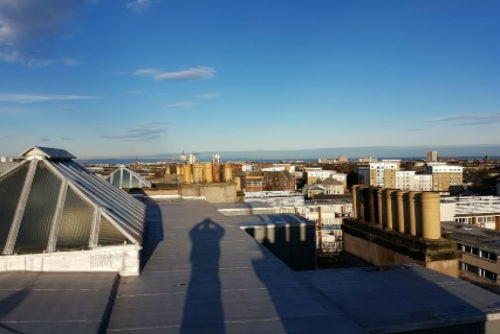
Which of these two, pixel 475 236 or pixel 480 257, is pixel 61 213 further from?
pixel 475 236

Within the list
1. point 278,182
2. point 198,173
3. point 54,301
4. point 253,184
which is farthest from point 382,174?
point 54,301

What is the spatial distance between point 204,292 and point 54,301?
7.84ft

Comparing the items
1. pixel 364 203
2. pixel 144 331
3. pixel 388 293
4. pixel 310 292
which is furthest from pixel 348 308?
pixel 364 203

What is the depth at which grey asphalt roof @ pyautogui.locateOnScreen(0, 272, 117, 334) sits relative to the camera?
527cm

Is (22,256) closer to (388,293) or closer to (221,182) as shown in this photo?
(388,293)

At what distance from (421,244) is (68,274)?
8027 mm

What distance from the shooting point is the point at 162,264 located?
9.02m

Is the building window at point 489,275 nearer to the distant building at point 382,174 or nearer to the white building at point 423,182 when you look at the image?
the distant building at point 382,174

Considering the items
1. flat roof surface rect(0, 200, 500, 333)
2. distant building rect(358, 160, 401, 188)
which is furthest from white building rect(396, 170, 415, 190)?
flat roof surface rect(0, 200, 500, 333)

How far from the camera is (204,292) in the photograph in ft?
23.2

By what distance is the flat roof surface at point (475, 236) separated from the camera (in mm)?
22516

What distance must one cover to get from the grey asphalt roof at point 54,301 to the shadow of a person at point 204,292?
1260mm

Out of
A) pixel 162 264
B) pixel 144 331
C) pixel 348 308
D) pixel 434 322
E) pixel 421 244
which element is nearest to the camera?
pixel 144 331

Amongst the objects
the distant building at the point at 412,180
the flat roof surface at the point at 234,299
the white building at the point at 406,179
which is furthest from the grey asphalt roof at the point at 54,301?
the distant building at the point at 412,180
